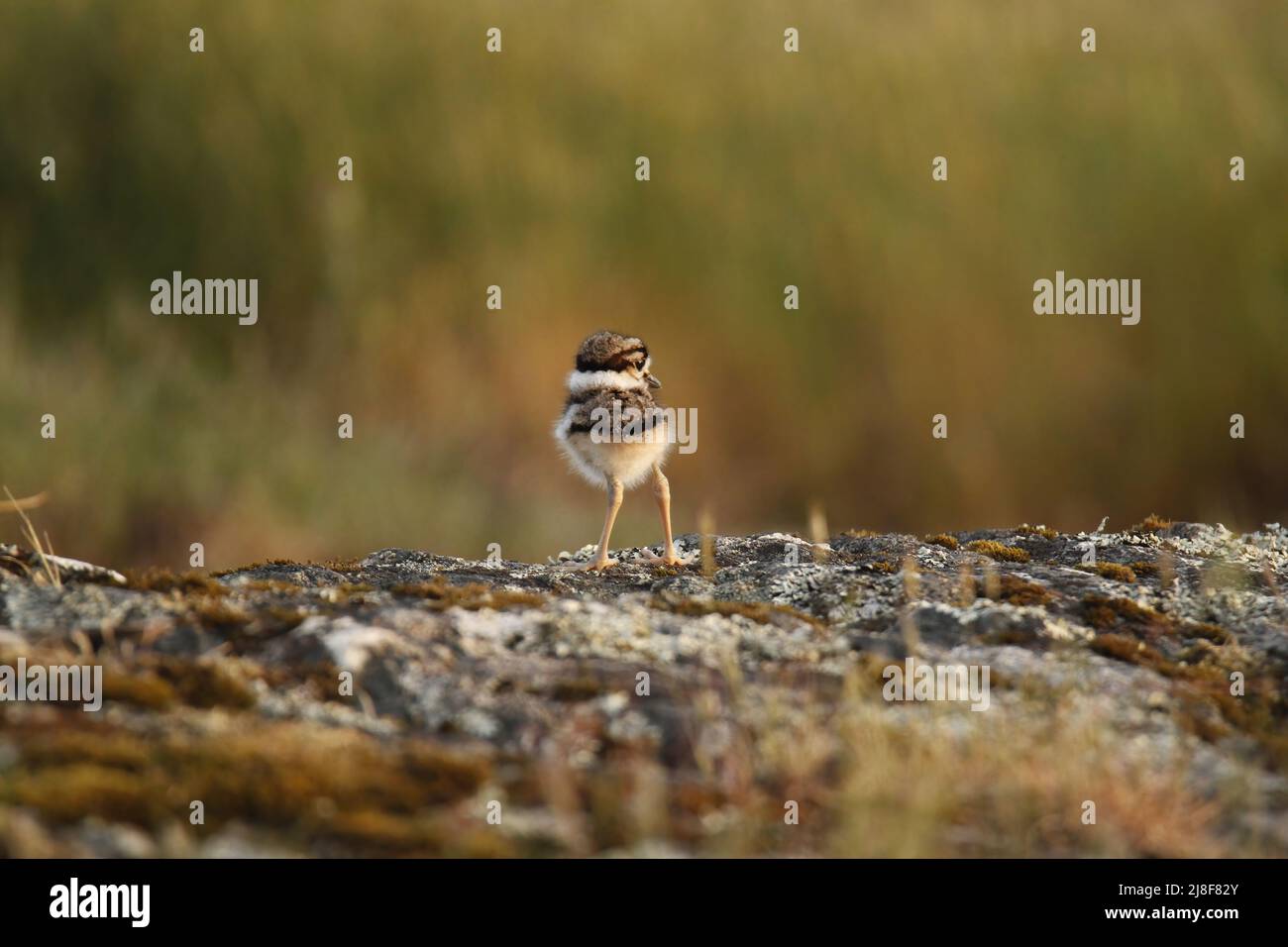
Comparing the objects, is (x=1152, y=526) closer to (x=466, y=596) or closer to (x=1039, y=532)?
(x=1039, y=532)

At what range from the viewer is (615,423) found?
30.7 feet

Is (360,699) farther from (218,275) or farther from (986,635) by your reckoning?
(218,275)

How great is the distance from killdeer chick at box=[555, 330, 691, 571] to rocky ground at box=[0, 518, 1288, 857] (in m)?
1.64

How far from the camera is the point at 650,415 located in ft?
31.2

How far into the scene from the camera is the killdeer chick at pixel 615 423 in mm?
9383

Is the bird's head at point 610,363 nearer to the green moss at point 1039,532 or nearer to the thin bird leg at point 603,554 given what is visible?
the thin bird leg at point 603,554

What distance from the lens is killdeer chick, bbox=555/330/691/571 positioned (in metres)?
9.38

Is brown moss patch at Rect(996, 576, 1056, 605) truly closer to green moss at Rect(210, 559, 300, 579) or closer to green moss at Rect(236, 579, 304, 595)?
green moss at Rect(236, 579, 304, 595)

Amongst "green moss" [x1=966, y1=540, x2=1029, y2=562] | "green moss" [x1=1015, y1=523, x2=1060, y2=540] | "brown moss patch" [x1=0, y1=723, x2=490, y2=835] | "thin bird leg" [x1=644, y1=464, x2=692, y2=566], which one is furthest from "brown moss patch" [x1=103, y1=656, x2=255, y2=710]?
"green moss" [x1=1015, y1=523, x2=1060, y2=540]

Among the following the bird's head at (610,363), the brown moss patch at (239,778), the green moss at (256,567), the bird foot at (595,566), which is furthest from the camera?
the bird's head at (610,363)

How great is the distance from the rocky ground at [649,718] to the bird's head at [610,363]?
7.11ft

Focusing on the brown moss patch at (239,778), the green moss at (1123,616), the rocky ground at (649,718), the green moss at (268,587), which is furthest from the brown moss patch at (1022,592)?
the green moss at (268,587)

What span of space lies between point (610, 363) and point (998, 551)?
9.99 ft

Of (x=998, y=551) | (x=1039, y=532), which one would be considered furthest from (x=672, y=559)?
(x=1039, y=532)
